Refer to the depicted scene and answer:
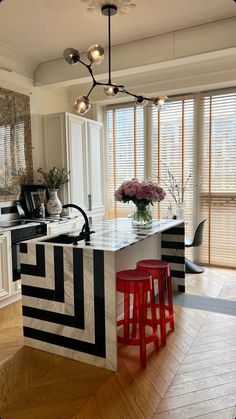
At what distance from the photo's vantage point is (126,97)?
16.5 feet

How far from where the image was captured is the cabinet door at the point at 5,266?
3.40 meters

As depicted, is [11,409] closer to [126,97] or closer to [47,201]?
[47,201]

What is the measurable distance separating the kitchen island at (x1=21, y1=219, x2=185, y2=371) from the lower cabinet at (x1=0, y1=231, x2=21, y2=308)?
3.12 feet

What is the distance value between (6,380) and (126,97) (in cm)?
419

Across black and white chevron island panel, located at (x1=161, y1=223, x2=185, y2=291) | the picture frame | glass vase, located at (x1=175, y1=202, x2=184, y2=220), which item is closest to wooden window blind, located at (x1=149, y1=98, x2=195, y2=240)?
glass vase, located at (x1=175, y1=202, x2=184, y2=220)

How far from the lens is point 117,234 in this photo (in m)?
2.76

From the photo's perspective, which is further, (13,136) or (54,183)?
(54,183)

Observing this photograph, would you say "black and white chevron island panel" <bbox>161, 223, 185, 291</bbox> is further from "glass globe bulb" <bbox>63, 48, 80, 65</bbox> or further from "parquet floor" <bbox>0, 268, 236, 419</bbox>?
"glass globe bulb" <bbox>63, 48, 80, 65</bbox>

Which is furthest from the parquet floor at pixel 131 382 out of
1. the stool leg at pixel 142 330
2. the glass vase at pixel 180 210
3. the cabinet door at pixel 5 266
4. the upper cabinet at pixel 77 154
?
the upper cabinet at pixel 77 154

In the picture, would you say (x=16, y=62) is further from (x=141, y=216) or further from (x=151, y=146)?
(x=141, y=216)

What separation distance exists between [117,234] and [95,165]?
258 cm

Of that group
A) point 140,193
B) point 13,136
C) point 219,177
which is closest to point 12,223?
point 13,136

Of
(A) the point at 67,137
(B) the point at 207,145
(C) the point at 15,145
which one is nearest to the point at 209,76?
(B) the point at 207,145

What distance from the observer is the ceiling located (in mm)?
3023
